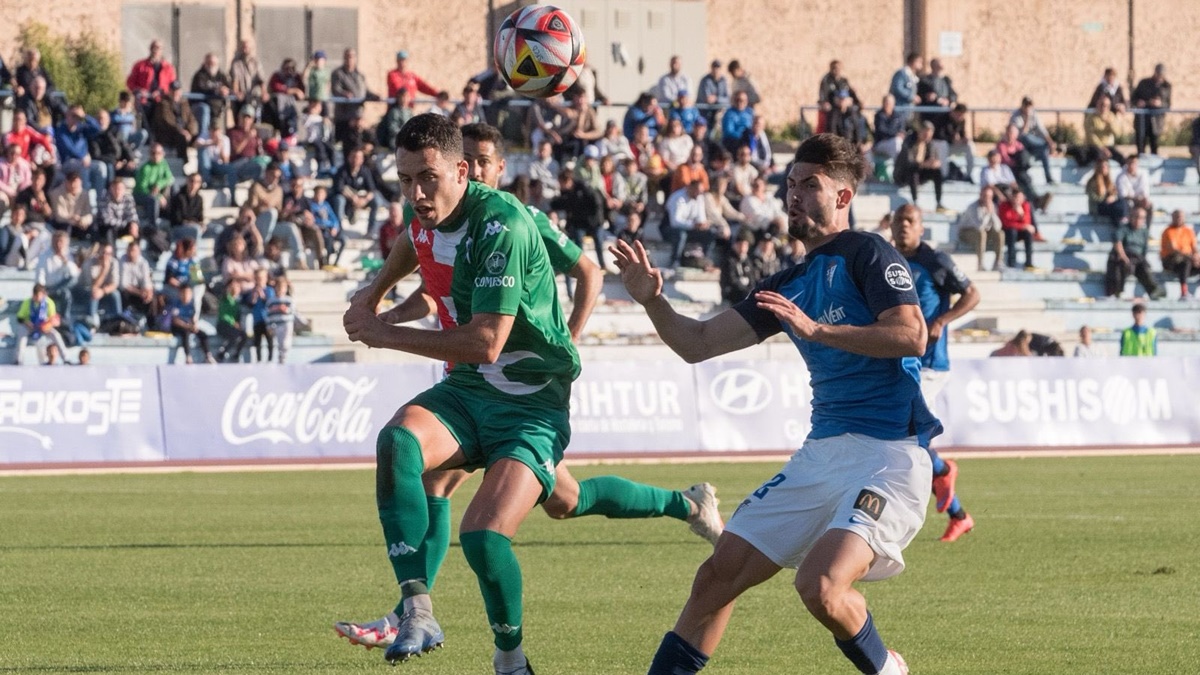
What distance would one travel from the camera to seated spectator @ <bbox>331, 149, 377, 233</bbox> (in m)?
28.5

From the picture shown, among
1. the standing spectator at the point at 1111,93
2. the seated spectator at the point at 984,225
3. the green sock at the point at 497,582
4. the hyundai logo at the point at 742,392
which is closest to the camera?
the green sock at the point at 497,582

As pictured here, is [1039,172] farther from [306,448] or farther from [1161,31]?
[306,448]

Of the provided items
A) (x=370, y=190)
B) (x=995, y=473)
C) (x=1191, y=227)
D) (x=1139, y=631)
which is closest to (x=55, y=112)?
(x=370, y=190)

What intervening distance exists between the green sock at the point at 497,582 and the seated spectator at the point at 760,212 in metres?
22.1

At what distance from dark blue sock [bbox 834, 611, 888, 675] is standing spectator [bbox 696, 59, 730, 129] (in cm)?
2605

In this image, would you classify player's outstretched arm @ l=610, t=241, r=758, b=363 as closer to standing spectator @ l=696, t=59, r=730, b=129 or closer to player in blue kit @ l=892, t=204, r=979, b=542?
player in blue kit @ l=892, t=204, r=979, b=542

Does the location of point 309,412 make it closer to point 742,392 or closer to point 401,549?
point 742,392

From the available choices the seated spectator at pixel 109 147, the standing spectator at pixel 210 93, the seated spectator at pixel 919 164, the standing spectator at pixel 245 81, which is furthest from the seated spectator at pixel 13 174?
the seated spectator at pixel 919 164

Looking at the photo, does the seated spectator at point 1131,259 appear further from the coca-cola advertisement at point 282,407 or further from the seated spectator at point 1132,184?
the coca-cola advertisement at point 282,407

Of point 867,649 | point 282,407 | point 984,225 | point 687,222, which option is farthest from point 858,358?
point 984,225

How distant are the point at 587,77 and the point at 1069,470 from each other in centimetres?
1383

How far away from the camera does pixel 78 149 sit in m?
27.1

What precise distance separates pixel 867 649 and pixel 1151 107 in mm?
31159

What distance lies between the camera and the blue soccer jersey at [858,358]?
21.0ft
